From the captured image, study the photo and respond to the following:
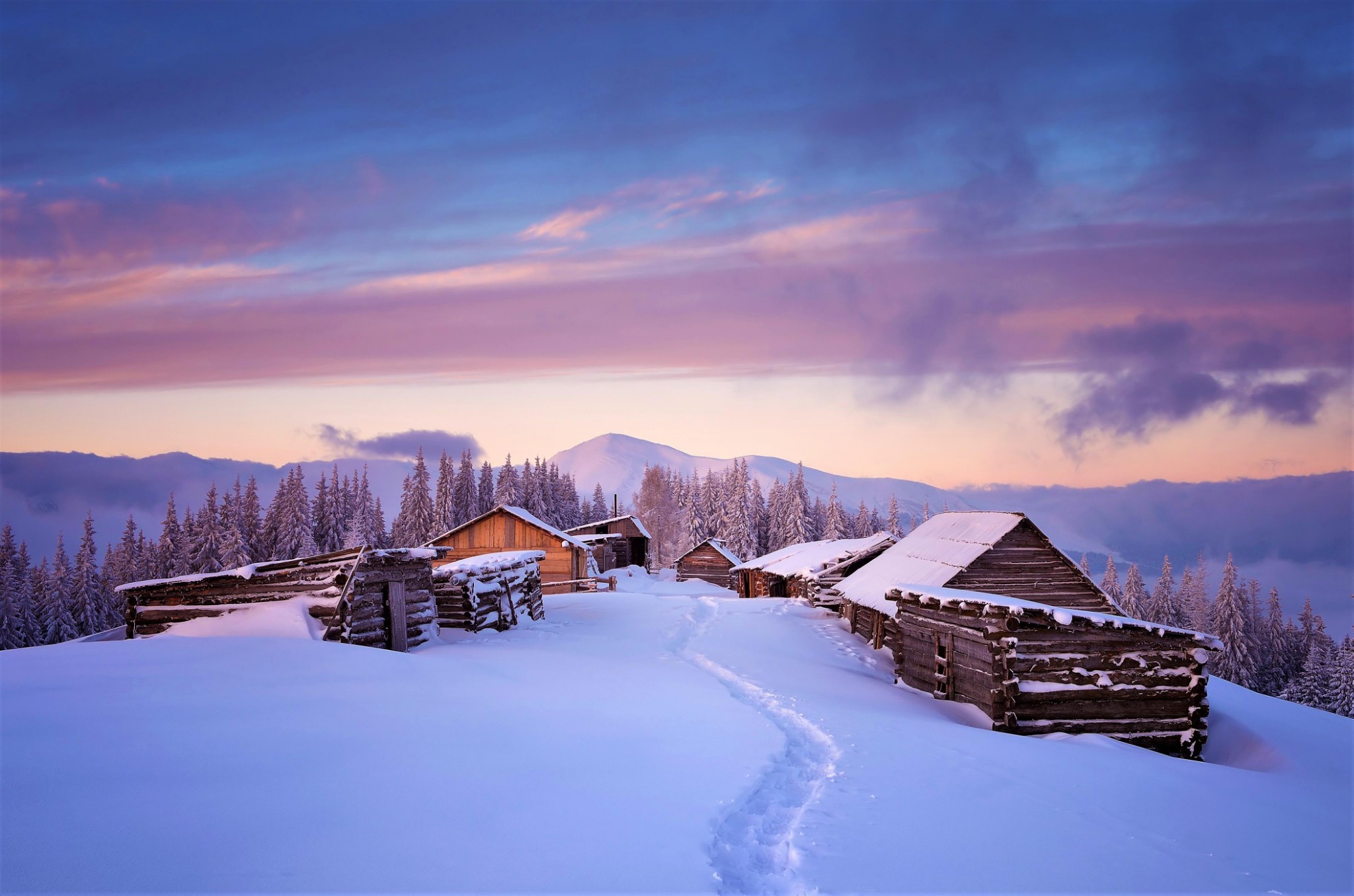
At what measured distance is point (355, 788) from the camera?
21.0ft

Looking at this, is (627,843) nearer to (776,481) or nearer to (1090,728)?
(1090,728)

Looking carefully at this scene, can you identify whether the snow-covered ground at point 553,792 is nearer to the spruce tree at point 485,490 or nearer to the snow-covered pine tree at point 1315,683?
the snow-covered pine tree at point 1315,683

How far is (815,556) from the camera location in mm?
38938

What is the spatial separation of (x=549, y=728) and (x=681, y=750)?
6.26 feet

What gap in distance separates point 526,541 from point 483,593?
2640 cm

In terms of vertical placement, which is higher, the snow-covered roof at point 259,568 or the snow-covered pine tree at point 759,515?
the snow-covered roof at point 259,568

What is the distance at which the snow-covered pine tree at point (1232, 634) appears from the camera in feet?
228

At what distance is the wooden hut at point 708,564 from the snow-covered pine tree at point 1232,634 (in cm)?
5011

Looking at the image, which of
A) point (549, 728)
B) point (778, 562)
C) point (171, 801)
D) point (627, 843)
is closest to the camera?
point (171, 801)

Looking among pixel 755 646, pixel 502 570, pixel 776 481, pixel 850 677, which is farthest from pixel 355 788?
pixel 776 481

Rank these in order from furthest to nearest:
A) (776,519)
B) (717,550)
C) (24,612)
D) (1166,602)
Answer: (776,519), (1166,602), (717,550), (24,612)

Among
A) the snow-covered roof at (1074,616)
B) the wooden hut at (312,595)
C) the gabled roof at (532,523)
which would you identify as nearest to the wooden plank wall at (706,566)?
the gabled roof at (532,523)

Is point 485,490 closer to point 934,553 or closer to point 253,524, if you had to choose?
point 253,524

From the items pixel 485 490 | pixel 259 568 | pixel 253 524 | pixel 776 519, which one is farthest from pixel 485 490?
pixel 259 568
